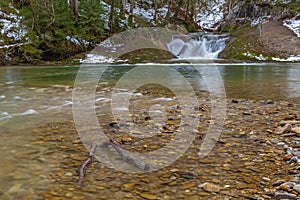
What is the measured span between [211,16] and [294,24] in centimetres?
2202

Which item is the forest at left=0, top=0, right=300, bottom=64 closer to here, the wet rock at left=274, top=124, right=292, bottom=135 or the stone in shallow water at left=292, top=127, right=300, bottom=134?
the wet rock at left=274, top=124, right=292, bottom=135

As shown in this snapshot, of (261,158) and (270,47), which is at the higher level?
(270,47)

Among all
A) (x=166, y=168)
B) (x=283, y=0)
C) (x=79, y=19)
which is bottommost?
(x=166, y=168)

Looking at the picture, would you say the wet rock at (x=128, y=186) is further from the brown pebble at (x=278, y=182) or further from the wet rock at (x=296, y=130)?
the wet rock at (x=296, y=130)

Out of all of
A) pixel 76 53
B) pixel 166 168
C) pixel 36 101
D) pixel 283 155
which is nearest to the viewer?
pixel 166 168

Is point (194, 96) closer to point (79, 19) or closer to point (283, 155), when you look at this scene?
point (283, 155)

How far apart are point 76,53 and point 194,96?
17802 mm

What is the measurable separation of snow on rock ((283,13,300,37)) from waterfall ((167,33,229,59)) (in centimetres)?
628

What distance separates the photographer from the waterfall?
86.2 feet

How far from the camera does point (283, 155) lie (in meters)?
3.07

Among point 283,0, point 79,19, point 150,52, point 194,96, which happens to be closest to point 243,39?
point 150,52

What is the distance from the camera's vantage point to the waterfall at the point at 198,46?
26266 mm

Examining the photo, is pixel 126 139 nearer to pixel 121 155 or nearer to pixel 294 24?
pixel 121 155

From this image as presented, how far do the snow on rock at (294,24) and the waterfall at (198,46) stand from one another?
247 inches
